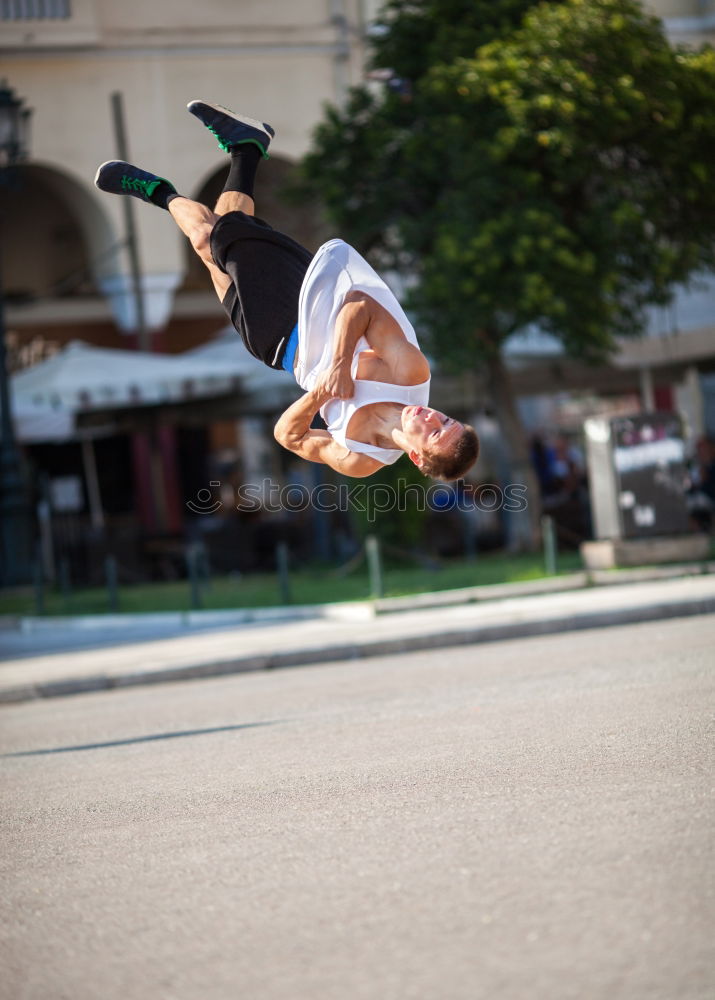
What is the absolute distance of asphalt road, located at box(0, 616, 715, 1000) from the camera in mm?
3467

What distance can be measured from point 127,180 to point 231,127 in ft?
2.39

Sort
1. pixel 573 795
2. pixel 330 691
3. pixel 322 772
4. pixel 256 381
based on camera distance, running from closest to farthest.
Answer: pixel 573 795, pixel 322 772, pixel 330 691, pixel 256 381

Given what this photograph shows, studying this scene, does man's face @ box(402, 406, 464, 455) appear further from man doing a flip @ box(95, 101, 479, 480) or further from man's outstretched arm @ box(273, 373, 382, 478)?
man's outstretched arm @ box(273, 373, 382, 478)

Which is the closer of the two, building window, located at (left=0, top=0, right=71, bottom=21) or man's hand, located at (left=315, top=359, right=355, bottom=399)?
man's hand, located at (left=315, top=359, right=355, bottom=399)

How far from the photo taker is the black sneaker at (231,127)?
7438 millimetres

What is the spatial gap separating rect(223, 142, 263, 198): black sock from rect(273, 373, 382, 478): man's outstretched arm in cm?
138

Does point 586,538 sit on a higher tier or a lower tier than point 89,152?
lower

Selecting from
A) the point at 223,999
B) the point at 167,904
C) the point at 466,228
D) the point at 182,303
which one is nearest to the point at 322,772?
the point at 167,904

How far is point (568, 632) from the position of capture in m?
12.2

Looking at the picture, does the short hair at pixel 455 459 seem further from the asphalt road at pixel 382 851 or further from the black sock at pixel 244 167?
the black sock at pixel 244 167

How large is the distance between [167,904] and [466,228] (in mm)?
14622

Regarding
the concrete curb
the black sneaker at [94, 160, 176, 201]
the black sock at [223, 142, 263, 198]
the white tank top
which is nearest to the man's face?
the white tank top

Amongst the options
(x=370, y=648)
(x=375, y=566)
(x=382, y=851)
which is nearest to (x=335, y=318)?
(x=382, y=851)

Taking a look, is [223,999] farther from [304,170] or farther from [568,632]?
[304,170]
